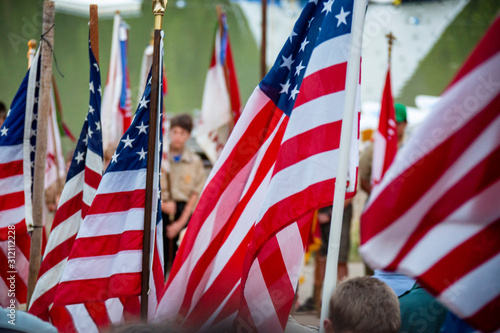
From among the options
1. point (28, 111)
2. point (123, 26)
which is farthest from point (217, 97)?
point (28, 111)

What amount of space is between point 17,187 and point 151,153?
122 cm

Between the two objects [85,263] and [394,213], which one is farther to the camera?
[85,263]

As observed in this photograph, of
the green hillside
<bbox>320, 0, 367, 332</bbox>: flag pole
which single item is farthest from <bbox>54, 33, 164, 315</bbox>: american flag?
the green hillside

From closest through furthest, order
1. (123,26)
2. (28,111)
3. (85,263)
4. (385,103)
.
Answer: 1. (85,263)
2. (28,111)
3. (385,103)
4. (123,26)

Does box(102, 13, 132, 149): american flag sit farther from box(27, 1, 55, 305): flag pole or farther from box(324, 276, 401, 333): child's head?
box(324, 276, 401, 333): child's head

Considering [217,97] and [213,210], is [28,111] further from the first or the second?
[217,97]

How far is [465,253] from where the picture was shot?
199 centimetres

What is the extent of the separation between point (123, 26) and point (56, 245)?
4.29 m

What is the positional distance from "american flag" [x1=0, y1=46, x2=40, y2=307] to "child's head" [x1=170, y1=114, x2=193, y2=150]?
1913mm

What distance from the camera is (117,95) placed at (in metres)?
7.30

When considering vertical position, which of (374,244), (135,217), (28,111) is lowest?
(135,217)

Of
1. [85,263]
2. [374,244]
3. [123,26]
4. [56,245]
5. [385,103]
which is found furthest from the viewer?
[123,26]

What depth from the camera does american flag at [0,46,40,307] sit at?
3.96 metres

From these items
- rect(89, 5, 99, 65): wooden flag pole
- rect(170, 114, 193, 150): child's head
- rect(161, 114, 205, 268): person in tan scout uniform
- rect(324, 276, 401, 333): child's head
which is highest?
rect(89, 5, 99, 65): wooden flag pole
